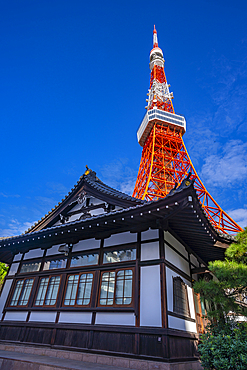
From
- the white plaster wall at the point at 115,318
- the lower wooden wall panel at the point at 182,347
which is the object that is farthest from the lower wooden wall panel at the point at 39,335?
the lower wooden wall panel at the point at 182,347

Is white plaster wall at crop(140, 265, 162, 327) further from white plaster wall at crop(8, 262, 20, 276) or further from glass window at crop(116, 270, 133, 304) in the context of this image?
white plaster wall at crop(8, 262, 20, 276)

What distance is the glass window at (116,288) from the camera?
23.9 ft

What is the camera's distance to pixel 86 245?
927cm

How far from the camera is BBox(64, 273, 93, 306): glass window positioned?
815 centimetres

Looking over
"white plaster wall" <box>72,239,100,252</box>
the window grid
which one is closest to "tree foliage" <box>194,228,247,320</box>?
the window grid

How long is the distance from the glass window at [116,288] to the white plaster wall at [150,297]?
49 centimetres

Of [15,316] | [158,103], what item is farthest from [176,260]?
[158,103]

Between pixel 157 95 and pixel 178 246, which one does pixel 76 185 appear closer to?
pixel 178 246

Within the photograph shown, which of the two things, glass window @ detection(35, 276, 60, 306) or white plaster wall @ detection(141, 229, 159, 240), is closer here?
white plaster wall @ detection(141, 229, 159, 240)

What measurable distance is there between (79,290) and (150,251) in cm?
324

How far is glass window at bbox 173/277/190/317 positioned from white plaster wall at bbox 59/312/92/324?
2.96 meters

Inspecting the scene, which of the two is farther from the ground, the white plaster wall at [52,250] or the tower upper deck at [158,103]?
the tower upper deck at [158,103]

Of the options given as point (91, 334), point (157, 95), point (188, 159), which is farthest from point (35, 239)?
point (157, 95)

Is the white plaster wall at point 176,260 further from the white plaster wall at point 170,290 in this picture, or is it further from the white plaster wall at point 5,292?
the white plaster wall at point 5,292
